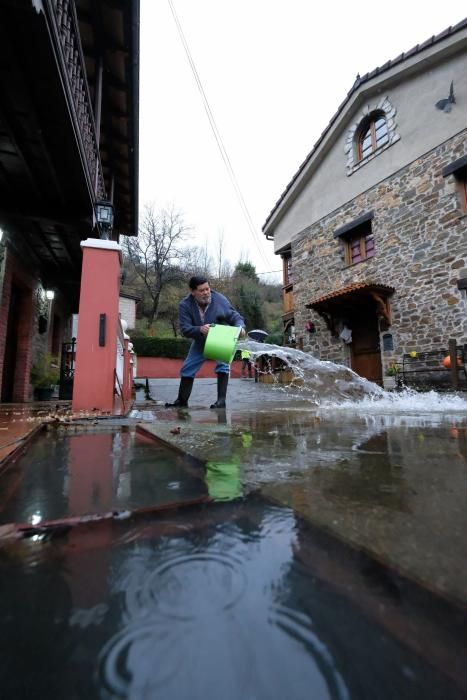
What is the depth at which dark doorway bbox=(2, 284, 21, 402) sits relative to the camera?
22.6 ft

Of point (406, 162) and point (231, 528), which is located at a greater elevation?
point (406, 162)

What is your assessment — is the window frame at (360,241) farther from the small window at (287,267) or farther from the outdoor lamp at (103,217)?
the outdoor lamp at (103,217)

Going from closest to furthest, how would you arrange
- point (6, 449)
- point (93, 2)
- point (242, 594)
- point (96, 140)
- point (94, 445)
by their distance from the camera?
point (242, 594) → point (6, 449) → point (94, 445) → point (93, 2) → point (96, 140)

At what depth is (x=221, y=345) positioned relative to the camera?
135 inches

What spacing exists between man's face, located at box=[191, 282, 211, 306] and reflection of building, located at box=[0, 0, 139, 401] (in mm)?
1047

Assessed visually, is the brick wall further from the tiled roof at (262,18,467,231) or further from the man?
the tiled roof at (262,18,467,231)

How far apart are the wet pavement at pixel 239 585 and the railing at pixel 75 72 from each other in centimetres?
364

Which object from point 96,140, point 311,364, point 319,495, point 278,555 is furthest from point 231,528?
point 311,364

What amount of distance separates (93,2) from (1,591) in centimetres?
631

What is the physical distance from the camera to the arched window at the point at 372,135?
9.99 m

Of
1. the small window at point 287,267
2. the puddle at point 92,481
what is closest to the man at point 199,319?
the puddle at point 92,481

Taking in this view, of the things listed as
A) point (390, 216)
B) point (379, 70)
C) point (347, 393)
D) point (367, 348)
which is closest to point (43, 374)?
point (347, 393)

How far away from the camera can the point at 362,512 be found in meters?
0.73

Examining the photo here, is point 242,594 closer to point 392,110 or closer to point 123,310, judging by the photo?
point 392,110
